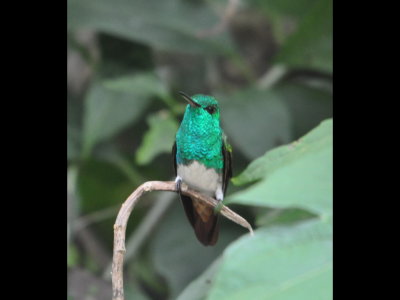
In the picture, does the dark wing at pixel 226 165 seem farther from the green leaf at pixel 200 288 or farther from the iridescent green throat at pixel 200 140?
the green leaf at pixel 200 288

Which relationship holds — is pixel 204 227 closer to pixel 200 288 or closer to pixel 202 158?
pixel 202 158

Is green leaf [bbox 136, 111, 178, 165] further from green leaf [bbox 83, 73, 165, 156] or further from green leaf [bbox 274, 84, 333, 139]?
green leaf [bbox 274, 84, 333, 139]

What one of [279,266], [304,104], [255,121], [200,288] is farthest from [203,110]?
[304,104]

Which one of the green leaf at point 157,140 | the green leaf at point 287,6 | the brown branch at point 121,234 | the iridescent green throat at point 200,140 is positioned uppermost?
the green leaf at point 287,6

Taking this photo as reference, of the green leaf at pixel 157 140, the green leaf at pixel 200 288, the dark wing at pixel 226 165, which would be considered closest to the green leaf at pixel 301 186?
the green leaf at pixel 200 288

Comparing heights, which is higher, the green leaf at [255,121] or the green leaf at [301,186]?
the green leaf at [301,186]
